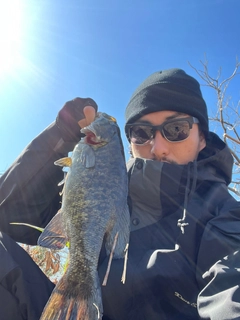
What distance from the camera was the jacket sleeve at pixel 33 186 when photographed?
266 cm

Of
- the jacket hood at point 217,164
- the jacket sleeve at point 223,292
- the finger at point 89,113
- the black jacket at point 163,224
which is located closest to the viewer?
the jacket sleeve at point 223,292

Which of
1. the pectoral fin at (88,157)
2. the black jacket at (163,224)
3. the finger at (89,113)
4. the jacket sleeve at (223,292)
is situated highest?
the finger at (89,113)

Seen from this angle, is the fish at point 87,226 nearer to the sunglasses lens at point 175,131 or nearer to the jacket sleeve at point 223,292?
the jacket sleeve at point 223,292

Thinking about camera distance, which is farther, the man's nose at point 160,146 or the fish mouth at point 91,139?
the man's nose at point 160,146

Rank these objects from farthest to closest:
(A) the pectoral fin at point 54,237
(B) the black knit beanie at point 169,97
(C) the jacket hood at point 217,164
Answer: (B) the black knit beanie at point 169,97 < (C) the jacket hood at point 217,164 < (A) the pectoral fin at point 54,237

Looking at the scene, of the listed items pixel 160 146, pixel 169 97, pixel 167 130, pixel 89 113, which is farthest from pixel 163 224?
pixel 169 97

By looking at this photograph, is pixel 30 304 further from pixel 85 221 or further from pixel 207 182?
pixel 207 182

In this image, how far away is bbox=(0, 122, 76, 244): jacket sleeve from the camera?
266 centimetres

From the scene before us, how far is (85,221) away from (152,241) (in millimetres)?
843

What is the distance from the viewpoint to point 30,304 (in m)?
2.07

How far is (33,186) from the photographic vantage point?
272 centimetres

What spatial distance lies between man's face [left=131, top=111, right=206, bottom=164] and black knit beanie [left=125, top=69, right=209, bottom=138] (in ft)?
0.22

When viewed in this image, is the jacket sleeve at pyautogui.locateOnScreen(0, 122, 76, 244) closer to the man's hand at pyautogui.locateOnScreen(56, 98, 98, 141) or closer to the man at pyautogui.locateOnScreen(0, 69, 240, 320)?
the man at pyautogui.locateOnScreen(0, 69, 240, 320)

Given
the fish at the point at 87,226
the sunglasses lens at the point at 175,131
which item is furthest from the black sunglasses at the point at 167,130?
the fish at the point at 87,226
